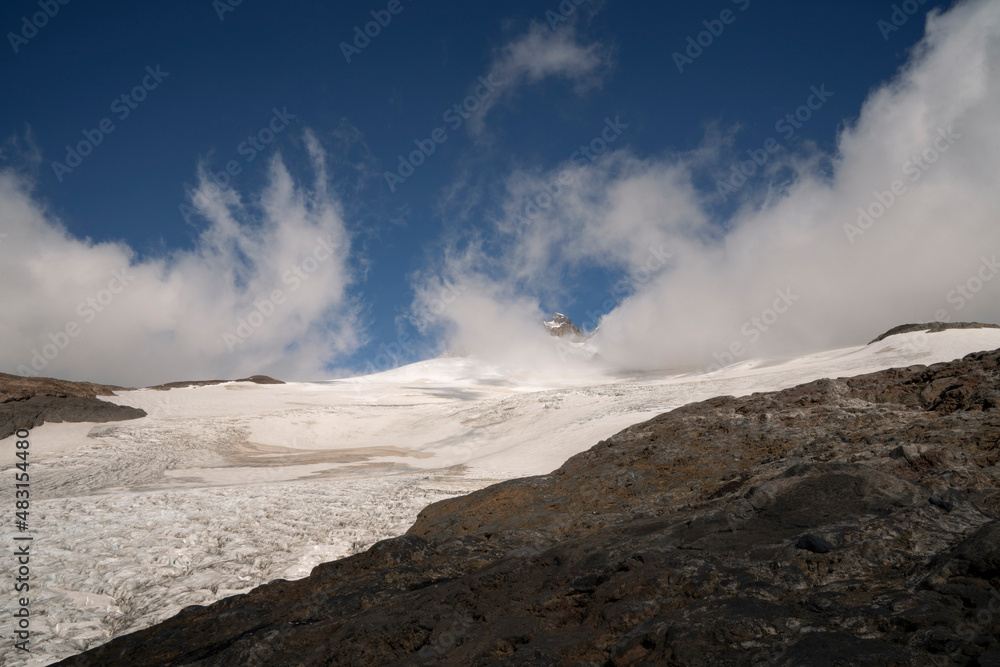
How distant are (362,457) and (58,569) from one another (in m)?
16.4

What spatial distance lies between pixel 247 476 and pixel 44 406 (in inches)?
815

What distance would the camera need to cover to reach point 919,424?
26.9 ft

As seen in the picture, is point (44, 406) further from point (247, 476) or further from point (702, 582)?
point (702, 582)

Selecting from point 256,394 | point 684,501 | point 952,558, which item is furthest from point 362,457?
point 256,394

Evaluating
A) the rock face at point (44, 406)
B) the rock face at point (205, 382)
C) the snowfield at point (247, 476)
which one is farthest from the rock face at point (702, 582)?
the rock face at point (205, 382)

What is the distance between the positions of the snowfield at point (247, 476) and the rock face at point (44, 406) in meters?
1.28

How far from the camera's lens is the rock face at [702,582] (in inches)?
126

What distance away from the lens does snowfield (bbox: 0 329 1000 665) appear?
8.92 metres

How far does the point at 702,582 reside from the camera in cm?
410

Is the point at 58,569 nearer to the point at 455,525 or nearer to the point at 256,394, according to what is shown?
the point at 455,525

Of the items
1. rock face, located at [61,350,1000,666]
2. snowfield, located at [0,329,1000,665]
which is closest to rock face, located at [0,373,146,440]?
snowfield, located at [0,329,1000,665]

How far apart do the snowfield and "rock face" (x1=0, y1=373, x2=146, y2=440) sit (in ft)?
4.19

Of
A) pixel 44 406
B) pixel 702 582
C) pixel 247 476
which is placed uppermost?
pixel 44 406

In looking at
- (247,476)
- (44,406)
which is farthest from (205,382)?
(247,476)
